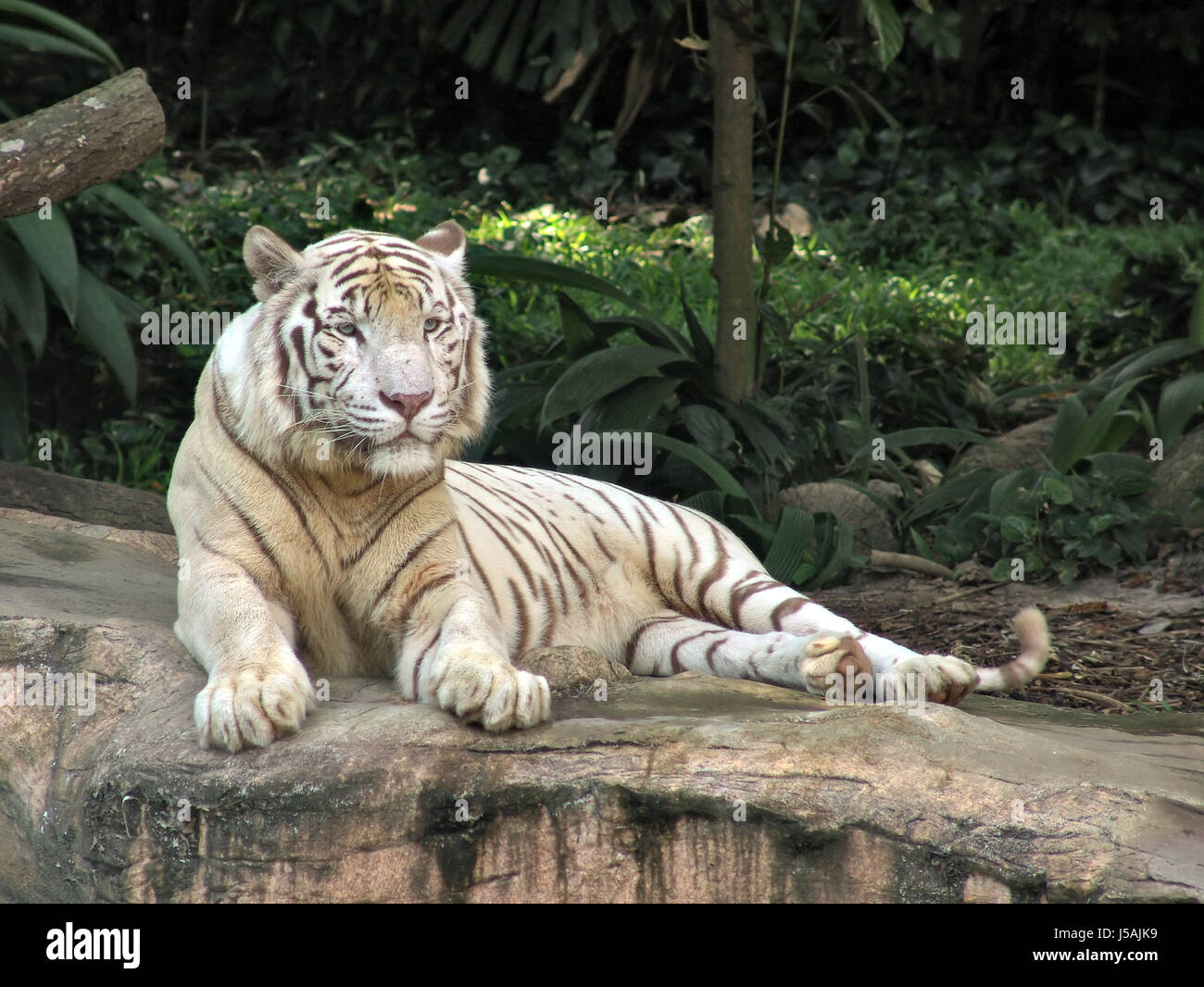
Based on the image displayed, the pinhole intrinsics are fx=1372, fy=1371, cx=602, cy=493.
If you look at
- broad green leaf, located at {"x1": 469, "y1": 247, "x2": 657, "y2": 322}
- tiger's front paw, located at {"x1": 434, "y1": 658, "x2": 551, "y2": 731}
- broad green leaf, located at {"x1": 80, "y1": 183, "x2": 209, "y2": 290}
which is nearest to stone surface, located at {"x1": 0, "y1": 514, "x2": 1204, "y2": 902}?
tiger's front paw, located at {"x1": 434, "y1": 658, "x2": 551, "y2": 731}

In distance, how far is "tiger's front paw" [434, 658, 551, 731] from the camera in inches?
93.1

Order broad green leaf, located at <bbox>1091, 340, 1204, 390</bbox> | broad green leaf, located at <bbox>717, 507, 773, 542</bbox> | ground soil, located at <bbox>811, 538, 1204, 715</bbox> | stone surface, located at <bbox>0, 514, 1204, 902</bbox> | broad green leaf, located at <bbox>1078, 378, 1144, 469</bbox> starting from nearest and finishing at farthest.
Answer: stone surface, located at <bbox>0, 514, 1204, 902</bbox>, ground soil, located at <bbox>811, 538, 1204, 715</bbox>, broad green leaf, located at <bbox>717, 507, 773, 542</bbox>, broad green leaf, located at <bbox>1078, 378, 1144, 469</bbox>, broad green leaf, located at <bbox>1091, 340, 1204, 390</bbox>

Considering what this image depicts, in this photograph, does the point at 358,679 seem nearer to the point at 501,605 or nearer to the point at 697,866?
the point at 501,605

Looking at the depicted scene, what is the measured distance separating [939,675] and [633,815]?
3.12ft

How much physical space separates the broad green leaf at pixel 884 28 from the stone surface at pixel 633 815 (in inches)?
118

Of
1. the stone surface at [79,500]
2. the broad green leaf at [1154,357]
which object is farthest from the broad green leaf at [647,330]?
the stone surface at [79,500]

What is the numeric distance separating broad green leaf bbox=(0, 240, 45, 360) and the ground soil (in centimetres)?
307

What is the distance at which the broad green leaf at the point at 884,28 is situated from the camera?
187 inches

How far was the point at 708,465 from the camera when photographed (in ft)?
15.8

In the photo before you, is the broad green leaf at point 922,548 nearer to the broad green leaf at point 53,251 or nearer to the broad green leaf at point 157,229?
the broad green leaf at point 157,229

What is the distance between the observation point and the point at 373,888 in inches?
88.9

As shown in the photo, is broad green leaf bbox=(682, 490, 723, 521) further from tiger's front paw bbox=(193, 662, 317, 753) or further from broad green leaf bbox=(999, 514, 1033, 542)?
tiger's front paw bbox=(193, 662, 317, 753)

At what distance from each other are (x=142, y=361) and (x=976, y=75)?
6.15m

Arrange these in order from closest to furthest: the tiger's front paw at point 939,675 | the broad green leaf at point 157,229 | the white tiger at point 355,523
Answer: the white tiger at point 355,523, the tiger's front paw at point 939,675, the broad green leaf at point 157,229
